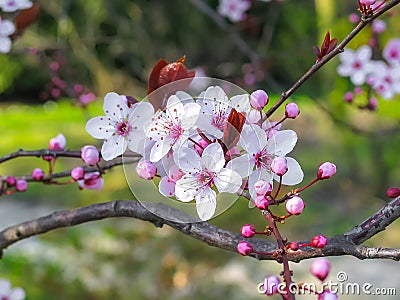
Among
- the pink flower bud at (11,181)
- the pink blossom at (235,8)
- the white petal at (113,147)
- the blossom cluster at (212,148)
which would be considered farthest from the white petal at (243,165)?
the pink blossom at (235,8)

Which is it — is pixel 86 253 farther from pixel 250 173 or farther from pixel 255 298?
pixel 250 173

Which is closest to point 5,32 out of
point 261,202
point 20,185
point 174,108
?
point 20,185

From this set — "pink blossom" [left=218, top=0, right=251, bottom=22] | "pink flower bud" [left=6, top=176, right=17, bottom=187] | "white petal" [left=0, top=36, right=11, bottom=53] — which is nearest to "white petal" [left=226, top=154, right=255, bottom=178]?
"pink flower bud" [left=6, top=176, right=17, bottom=187]

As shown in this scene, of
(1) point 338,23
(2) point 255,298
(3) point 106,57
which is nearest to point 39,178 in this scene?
(2) point 255,298

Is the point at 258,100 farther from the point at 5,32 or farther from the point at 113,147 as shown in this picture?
the point at 5,32

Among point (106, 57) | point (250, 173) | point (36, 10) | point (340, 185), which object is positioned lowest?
point (250, 173)
